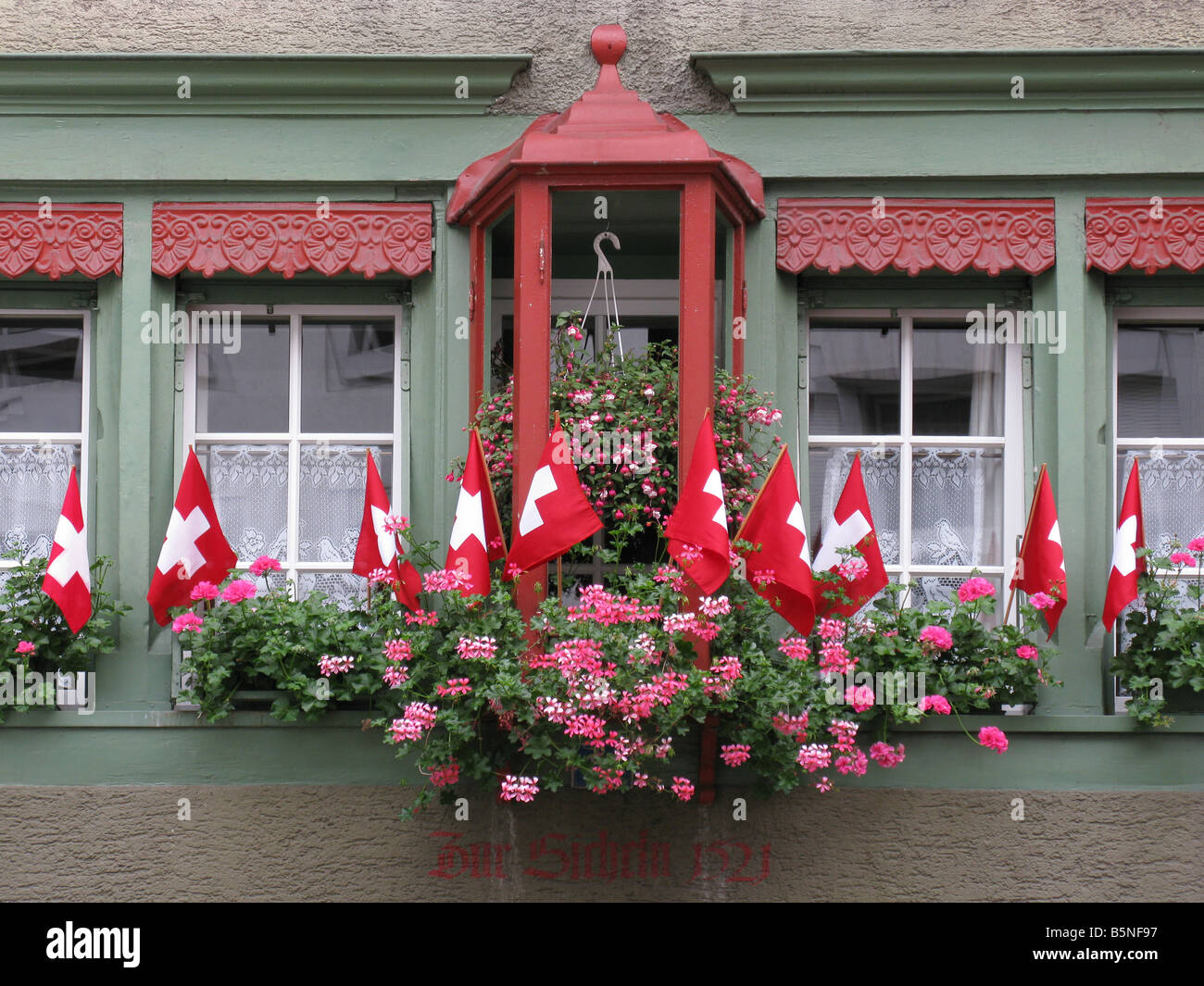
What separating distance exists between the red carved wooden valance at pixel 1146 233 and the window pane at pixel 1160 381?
1.18 feet

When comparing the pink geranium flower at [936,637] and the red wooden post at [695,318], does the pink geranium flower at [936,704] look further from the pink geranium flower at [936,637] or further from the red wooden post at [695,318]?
the red wooden post at [695,318]

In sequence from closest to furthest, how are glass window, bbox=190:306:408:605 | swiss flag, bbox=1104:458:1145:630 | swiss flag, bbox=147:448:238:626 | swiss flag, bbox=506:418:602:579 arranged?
1. swiss flag, bbox=506:418:602:579
2. swiss flag, bbox=1104:458:1145:630
3. swiss flag, bbox=147:448:238:626
4. glass window, bbox=190:306:408:605

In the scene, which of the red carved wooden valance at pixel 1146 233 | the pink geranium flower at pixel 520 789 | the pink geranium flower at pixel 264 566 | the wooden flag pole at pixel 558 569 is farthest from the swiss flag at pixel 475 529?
the red carved wooden valance at pixel 1146 233

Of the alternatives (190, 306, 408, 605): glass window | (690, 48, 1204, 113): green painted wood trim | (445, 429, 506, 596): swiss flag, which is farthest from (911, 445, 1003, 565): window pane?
(190, 306, 408, 605): glass window

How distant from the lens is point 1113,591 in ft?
17.0

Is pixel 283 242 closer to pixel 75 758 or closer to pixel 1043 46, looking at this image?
pixel 75 758

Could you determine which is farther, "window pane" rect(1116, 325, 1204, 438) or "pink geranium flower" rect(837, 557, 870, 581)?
"window pane" rect(1116, 325, 1204, 438)

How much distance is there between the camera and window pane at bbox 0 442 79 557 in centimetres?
562

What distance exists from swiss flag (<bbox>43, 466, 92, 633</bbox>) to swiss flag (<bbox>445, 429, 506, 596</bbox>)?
1460mm

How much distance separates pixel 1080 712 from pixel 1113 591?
0.52m

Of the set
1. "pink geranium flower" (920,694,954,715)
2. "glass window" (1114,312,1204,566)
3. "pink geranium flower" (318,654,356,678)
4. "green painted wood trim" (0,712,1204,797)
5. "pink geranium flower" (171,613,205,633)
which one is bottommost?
"green painted wood trim" (0,712,1204,797)

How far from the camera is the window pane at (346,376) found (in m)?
5.66

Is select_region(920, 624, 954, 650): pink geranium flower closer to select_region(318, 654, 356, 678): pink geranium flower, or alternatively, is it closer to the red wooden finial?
select_region(318, 654, 356, 678): pink geranium flower

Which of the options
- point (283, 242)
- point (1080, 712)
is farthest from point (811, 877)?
point (283, 242)
